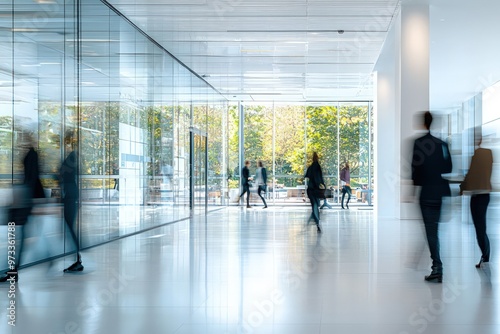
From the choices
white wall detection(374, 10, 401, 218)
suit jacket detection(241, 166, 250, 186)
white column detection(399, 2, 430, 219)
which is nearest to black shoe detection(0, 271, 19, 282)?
white column detection(399, 2, 430, 219)

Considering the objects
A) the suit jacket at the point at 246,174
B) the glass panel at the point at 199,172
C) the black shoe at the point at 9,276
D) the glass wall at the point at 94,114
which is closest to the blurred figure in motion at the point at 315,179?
the glass wall at the point at 94,114

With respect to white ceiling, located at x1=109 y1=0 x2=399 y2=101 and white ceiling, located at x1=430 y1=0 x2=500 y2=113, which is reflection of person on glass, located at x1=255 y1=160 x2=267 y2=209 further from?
white ceiling, located at x1=430 y1=0 x2=500 y2=113

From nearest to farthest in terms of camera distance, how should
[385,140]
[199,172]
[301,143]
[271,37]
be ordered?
[271,37]
[385,140]
[199,172]
[301,143]

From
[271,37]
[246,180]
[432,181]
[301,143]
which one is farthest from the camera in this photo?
[301,143]

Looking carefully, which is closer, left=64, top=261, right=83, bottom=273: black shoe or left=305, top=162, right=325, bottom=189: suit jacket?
left=64, top=261, right=83, bottom=273: black shoe

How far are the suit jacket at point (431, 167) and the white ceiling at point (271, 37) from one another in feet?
22.1

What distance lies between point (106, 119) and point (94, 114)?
1.49ft

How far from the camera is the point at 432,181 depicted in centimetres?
667

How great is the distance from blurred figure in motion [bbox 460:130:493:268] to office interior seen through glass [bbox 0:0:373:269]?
541 cm

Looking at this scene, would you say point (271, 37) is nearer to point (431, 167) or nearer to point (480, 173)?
point (480, 173)

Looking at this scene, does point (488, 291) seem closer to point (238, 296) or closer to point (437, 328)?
point (437, 328)

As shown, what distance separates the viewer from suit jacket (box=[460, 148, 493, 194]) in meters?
7.29

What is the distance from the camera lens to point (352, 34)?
51.3ft

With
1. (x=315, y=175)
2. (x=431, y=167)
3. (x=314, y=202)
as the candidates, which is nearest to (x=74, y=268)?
(x=431, y=167)
